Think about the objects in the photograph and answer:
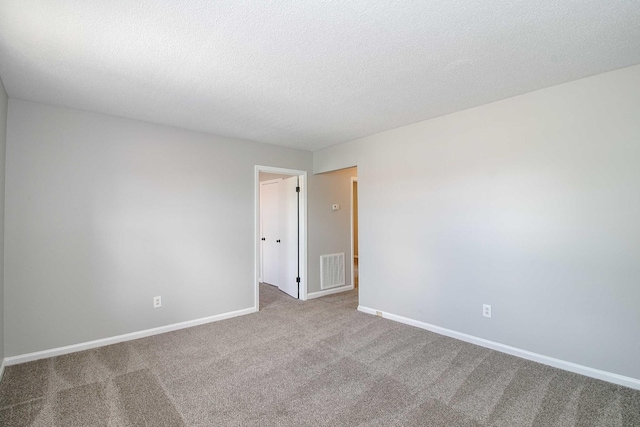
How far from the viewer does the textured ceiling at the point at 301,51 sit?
5.27 feet

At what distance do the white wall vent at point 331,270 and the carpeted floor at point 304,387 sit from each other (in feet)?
5.63

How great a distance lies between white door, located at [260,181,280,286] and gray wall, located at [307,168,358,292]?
0.83 m

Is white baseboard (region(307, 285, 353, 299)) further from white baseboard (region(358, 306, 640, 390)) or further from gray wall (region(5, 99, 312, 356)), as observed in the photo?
white baseboard (region(358, 306, 640, 390))

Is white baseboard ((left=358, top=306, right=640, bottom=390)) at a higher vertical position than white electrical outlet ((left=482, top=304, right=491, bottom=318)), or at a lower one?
lower

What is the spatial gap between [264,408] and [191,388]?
0.65 metres

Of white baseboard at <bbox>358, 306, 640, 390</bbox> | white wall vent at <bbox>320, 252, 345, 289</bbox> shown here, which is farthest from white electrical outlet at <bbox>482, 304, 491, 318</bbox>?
white wall vent at <bbox>320, 252, 345, 289</bbox>

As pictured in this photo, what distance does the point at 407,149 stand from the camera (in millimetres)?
3648

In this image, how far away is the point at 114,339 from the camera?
3.12 m

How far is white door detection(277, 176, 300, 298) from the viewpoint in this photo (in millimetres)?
4910

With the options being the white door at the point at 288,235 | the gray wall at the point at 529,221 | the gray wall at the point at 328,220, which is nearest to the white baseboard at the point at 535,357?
the gray wall at the point at 529,221

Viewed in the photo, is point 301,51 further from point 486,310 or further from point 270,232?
point 270,232

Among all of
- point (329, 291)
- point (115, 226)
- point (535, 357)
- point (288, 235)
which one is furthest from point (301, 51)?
point (329, 291)

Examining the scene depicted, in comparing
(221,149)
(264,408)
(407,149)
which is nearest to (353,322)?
(264,408)

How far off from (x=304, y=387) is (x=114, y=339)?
2188 mm
